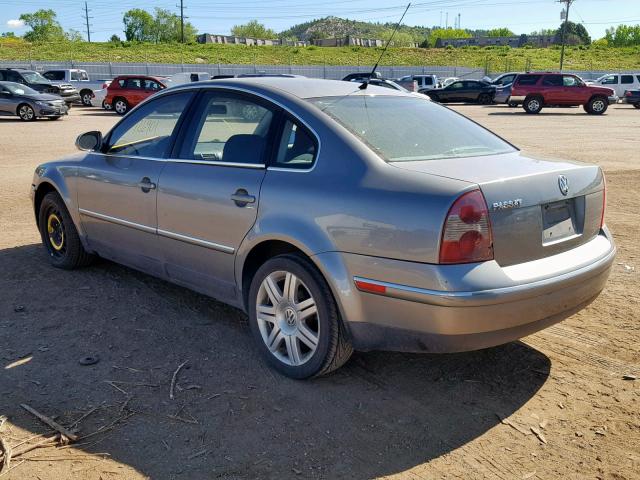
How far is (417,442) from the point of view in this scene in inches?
121

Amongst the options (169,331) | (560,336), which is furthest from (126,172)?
(560,336)

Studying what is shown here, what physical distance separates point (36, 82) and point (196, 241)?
28.8 meters

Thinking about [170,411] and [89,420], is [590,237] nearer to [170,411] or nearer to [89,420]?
[170,411]

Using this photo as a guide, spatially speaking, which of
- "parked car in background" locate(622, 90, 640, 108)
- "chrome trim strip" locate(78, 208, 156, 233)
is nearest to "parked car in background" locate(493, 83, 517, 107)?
"parked car in background" locate(622, 90, 640, 108)

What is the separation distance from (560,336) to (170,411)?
2.60 m

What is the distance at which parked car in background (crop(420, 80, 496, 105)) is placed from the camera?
119 ft

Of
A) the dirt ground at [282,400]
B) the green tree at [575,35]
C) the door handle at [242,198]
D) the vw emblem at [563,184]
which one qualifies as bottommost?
the dirt ground at [282,400]

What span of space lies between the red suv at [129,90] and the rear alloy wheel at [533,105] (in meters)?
16.7

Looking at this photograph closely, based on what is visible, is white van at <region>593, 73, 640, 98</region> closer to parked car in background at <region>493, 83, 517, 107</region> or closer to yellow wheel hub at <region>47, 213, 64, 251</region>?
parked car in background at <region>493, 83, 517, 107</region>

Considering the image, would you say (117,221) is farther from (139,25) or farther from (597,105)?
(139,25)

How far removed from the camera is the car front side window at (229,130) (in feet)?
13.0

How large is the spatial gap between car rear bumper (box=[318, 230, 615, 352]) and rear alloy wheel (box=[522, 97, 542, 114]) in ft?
94.1

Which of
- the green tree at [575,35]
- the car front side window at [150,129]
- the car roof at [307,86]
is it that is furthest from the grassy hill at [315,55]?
the car roof at [307,86]

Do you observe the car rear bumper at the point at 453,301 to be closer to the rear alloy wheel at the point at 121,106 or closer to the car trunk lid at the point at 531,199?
the car trunk lid at the point at 531,199
